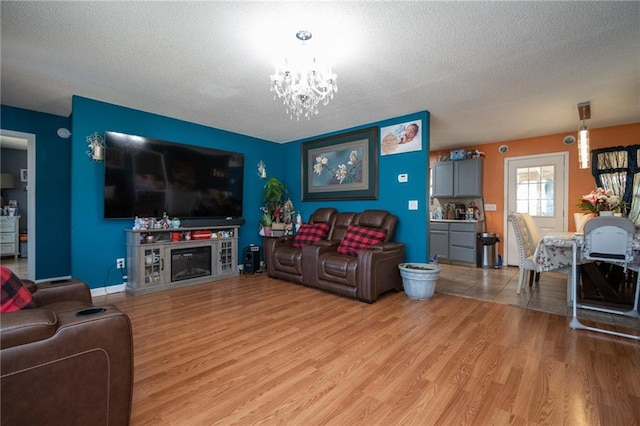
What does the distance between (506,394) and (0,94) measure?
5585mm

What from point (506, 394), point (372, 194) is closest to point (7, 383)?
point (506, 394)

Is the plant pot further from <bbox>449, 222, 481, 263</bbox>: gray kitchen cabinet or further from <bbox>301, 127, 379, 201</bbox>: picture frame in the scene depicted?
<bbox>449, 222, 481, 263</bbox>: gray kitchen cabinet

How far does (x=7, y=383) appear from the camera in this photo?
0.91 metres

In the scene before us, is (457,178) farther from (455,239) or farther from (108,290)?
(108,290)

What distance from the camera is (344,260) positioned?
336 cm

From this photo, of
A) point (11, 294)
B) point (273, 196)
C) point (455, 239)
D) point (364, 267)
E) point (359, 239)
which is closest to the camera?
point (11, 294)

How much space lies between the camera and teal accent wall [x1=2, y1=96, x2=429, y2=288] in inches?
131

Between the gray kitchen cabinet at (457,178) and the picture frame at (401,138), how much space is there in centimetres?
233

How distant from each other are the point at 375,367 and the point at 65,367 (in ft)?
5.30

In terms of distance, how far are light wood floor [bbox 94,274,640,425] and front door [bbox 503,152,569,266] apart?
9.03 ft

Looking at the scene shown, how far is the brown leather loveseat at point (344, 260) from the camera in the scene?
320 cm

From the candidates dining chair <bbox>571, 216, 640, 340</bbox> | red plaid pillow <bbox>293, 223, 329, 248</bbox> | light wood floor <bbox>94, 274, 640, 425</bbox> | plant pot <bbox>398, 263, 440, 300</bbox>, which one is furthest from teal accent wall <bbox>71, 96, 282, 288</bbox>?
dining chair <bbox>571, 216, 640, 340</bbox>

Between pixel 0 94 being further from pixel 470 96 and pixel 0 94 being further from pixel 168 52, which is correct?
pixel 470 96

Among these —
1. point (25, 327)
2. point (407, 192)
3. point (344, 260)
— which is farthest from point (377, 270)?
point (25, 327)
